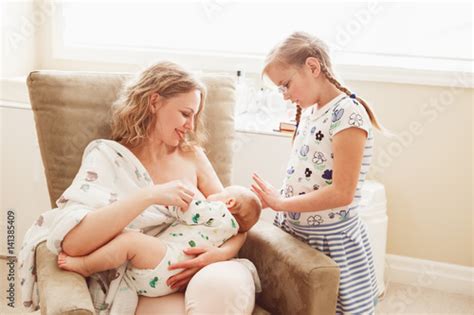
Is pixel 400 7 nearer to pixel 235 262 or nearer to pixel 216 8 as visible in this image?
pixel 216 8

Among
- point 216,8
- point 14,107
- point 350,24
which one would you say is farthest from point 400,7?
point 14,107

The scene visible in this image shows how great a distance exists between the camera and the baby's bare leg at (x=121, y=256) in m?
1.47

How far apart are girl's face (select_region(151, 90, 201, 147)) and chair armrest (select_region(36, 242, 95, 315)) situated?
458 millimetres

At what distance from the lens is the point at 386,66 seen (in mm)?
2641

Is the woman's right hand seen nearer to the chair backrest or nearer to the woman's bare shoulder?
the woman's bare shoulder

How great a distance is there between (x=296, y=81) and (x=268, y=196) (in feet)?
1.12

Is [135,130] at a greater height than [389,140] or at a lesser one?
greater

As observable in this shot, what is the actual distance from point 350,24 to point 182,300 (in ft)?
5.55

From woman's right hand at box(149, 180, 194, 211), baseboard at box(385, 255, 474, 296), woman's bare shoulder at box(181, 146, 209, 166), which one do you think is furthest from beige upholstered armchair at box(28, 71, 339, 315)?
baseboard at box(385, 255, 474, 296)

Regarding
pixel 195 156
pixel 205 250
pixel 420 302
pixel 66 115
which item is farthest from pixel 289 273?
pixel 420 302

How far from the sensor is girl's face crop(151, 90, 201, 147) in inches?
66.6

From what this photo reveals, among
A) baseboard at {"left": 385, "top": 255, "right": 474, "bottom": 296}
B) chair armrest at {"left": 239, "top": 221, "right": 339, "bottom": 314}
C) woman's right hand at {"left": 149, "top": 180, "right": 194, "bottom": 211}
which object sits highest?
woman's right hand at {"left": 149, "top": 180, "right": 194, "bottom": 211}

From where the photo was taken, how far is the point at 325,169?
171 centimetres

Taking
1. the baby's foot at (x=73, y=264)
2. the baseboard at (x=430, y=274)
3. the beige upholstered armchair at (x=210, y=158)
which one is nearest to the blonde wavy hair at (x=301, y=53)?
the beige upholstered armchair at (x=210, y=158)
